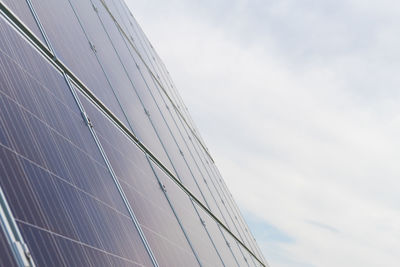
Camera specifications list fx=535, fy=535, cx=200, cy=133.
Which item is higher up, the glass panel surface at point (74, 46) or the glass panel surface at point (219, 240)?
the glass panel surface at point (74, 46)

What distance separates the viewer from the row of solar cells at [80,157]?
451 cm

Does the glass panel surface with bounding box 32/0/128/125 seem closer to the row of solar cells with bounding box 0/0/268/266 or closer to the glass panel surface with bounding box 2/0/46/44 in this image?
the row of solar cells with bounding box 0/0/268/266

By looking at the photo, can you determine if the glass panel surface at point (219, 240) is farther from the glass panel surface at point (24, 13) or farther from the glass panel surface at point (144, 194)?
the glass panel surface at point (24, 13)

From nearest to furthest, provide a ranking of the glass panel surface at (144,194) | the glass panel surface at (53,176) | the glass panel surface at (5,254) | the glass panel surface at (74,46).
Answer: the glass panel surface at (5,254), the glass panel surface at (53,176), the glass panel surface at (144,194), the glass panel surface at (74,46)

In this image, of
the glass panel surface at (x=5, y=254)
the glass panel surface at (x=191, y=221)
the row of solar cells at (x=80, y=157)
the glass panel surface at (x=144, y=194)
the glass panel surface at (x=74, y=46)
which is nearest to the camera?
the glass panel surface at (x=5, y=254)

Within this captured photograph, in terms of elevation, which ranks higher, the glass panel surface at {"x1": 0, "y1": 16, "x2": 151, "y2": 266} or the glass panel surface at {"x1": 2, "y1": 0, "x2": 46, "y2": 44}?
the glass panel surface at {"x1": 2, "y1": 0, "x2": 46, "y2": 44}

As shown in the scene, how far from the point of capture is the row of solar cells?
14.8ft

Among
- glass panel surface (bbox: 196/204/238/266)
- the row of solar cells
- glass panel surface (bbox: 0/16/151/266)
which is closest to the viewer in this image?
glass panel surface (bbox: 0/16/151/266)

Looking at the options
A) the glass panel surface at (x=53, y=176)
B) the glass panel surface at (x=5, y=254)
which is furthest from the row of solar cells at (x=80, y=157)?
the glass panel surface at (x=5, y=254)

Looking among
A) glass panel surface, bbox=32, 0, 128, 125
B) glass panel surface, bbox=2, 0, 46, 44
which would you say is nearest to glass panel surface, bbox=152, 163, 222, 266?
glass panel surface, bbox=32, 0, 128, 125

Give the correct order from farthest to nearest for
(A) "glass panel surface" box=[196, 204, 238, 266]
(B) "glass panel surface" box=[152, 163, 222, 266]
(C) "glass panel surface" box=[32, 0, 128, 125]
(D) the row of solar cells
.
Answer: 1. (A) "glass panel surface" box=[196, 204, 238, 266]
2. (B) "glass panel surface" box=[152, 163, 222, 266]
3. (C) "glass panel surface" box=[32, 0, 128, 125]
4. (D) the row of solar cells

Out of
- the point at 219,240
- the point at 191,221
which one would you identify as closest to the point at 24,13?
the point at 191,221

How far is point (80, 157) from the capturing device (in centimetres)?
613

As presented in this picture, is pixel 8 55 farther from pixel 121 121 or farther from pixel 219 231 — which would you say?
pixel 219 231
